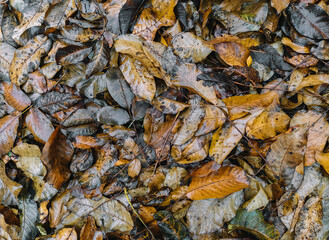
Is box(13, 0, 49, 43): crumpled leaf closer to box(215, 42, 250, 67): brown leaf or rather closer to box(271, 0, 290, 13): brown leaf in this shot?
box(215, 42, 250, 67): brown leaf

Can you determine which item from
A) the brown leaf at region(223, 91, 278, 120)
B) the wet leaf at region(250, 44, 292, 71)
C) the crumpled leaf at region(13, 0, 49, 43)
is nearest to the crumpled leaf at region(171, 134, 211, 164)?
the brown leaf at region(223, 91, 278, 120)

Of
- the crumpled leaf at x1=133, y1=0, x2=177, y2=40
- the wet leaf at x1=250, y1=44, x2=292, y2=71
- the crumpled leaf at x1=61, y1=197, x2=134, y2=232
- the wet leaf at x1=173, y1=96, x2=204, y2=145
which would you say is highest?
the crumpled leaf at x1=133, y1=0, x2=177, y2=40

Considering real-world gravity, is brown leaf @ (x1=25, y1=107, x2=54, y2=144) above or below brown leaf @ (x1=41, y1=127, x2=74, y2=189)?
above

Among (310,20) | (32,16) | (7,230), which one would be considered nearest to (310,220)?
(310,20)

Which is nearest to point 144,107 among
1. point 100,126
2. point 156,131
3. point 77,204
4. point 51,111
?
point 156,131

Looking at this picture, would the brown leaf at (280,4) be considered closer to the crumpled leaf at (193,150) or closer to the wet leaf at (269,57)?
the wet leaf at (269,57)

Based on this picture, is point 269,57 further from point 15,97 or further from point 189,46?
point 15,97
